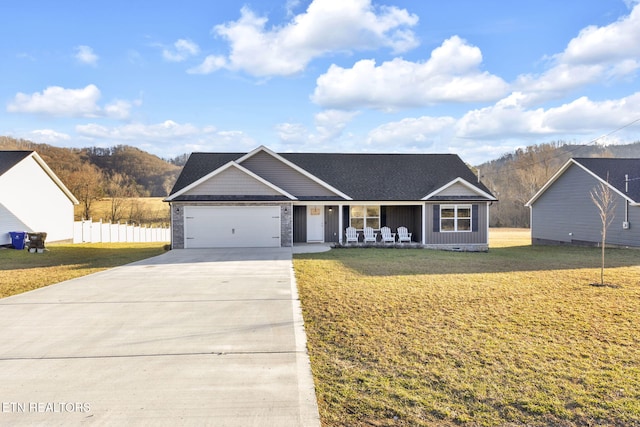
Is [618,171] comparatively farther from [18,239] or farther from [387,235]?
[18,239]

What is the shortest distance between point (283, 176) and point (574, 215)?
1666cm

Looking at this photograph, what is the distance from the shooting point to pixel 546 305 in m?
7.89

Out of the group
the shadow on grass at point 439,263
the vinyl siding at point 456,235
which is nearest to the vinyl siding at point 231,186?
the shadow on grass at point 439,263

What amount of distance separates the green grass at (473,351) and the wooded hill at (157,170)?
44.0 metres

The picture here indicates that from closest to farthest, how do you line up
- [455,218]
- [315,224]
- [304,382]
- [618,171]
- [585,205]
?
[304,382] → [455,218] → [618,171] → [315,224] → [585,205]

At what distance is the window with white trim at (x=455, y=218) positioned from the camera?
69.3ft

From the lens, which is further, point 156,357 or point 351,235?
point 351,235

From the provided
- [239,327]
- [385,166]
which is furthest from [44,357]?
[385,166]

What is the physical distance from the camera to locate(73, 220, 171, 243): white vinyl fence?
2862cm

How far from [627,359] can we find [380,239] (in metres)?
16.8

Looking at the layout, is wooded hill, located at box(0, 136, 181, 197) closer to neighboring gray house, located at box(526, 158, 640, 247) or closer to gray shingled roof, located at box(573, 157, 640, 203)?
neighboring gray house, located at box(526, 158, 640, 247)

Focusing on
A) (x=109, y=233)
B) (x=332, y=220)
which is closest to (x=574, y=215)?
(x=332, y=220)

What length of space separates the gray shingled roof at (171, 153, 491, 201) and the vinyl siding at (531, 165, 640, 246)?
5.26 metres

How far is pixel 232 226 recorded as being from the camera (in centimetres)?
1962
